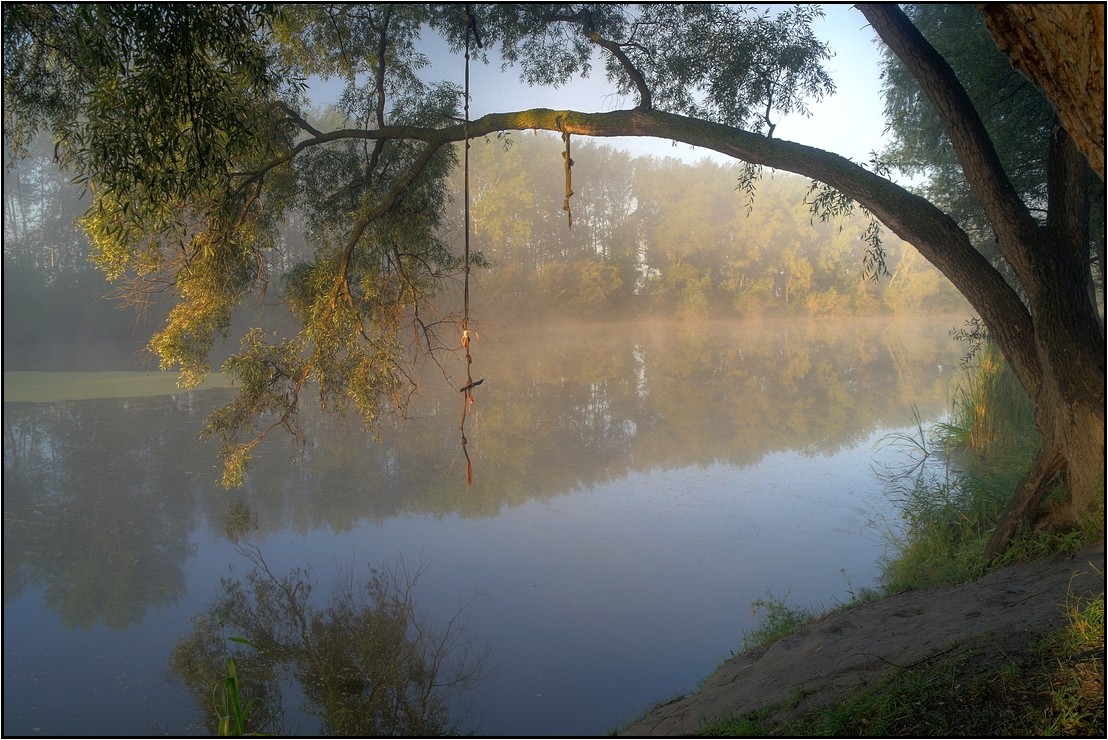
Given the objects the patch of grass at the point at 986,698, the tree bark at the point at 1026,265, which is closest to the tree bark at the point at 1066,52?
the patch of grass at the point at 986,698

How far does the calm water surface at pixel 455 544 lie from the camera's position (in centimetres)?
388

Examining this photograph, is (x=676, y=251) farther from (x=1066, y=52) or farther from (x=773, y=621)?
(x=1066, y=52)

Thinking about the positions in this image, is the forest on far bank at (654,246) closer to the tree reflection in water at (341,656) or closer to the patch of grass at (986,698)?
the tree reflection in water at (341,656)

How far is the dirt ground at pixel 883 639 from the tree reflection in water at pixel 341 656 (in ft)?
3.36

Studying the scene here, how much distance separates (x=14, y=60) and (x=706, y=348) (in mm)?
17057

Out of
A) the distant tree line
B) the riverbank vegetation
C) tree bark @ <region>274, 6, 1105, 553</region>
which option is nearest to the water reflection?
the riverbank vegetation

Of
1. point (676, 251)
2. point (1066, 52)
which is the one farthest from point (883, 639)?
point (676, 251)

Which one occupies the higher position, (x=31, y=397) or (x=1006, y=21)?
(x=1006, y=21)

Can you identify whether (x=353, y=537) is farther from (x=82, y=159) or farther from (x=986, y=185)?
(x=986, y=185)

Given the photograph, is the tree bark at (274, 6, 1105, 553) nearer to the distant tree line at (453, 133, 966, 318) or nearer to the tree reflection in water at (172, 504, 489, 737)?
the tree reflection in water at (172, 504, 489, 737)

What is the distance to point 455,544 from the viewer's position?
5.89 m

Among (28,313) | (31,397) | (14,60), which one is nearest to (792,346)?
(31,397)

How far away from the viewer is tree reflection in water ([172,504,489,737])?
3.60 metres

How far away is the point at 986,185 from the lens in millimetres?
3531
